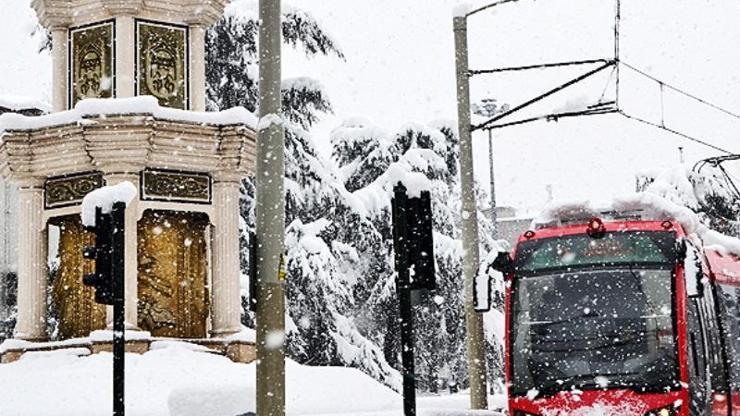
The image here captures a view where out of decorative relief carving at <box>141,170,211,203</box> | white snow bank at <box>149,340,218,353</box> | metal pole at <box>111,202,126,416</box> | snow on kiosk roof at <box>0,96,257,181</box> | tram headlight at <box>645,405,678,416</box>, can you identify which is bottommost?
tram headlight at <box>645,405,678,416</box>

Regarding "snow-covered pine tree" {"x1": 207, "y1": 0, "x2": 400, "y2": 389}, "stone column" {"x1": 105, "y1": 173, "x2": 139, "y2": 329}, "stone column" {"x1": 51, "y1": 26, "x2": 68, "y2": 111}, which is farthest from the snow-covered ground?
"snow-covered pine tree" {"x1": 207, "y1": 0, "x2": 400, "y2": 389}

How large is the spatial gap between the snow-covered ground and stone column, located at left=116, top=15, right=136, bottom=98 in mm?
4301

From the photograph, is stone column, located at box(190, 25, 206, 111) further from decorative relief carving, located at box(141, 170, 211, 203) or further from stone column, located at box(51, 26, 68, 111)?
A: stone column, located at box(51, 26, 68, 111)

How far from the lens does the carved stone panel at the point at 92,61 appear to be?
19.6 m

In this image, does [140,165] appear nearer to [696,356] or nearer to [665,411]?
[696,356]

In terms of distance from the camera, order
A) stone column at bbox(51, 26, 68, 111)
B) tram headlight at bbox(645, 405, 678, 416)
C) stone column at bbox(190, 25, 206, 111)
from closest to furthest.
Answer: tram headlight at bbox(645, 405, 678, 416) → stone column at bbox(190, 25, 206, 111) → stone column at bbox(51, 26, 68, 111)

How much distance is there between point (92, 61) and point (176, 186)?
2854 millimetres

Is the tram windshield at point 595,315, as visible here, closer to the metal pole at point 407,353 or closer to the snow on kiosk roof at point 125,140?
the metal pole at point 407,353

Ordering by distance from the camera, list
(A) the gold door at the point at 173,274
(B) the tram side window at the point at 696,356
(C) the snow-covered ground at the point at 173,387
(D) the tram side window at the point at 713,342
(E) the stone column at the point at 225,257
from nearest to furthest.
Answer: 1. (B) the tram side window at the point at 696,356
2. (C) the snow-covered ground at the point at 173,387
3. (D) the tram side window at the point at 713,342
4. (E) the stone column at the point at 225,257
5. (A) the gold door at the point at 173,274

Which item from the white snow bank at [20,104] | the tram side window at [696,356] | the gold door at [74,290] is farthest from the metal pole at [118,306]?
the white snow bank at [20,104]

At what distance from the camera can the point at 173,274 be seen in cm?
1956

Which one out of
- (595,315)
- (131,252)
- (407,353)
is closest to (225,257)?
(131,252)

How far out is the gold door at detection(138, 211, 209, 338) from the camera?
19172 mm

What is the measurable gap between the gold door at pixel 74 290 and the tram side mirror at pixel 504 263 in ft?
23.4
